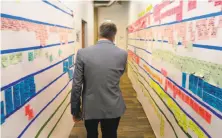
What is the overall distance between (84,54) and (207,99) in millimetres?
946

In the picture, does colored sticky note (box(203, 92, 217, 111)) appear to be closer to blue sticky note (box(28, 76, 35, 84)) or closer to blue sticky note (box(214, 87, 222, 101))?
blue sticky note (box(214, 87, 222, 101))

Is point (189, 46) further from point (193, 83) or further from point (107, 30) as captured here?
point (107, 30)

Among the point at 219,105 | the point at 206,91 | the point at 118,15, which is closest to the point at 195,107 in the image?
the point at 206,91

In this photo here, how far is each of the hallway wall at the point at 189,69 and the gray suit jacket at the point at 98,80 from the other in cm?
54

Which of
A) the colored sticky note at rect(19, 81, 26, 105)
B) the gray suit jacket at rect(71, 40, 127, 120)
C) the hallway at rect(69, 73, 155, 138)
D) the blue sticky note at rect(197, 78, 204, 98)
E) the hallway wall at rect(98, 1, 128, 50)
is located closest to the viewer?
the colored sticky note at rect(19, 81, 26, 105)

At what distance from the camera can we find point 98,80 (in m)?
1.63

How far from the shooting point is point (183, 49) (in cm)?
170

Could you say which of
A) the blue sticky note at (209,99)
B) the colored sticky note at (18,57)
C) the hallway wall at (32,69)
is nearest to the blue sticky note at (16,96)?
the hallway wall at (32,69)

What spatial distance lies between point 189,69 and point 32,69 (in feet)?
3.90

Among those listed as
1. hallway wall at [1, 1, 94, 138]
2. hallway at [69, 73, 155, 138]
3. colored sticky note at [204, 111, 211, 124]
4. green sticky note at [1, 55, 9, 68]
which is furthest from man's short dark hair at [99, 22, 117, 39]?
hallway at [69, 73, 155, 138]

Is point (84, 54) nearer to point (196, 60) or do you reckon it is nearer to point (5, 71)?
point (5, 71)

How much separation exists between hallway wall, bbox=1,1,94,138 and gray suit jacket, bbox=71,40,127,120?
0.97 feet

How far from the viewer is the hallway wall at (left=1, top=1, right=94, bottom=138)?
3.64 feet

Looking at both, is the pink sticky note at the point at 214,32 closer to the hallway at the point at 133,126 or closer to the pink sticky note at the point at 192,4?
the pink sticky note at the point at 192,4
